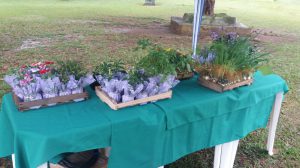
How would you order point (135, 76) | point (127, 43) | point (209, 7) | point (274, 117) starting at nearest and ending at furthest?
point (135, 76) < point (274, 117) < point (127, 43) < point (209, 7)

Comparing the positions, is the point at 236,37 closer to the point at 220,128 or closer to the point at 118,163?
the point at 220,128

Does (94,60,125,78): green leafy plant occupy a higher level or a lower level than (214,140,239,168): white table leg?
higher

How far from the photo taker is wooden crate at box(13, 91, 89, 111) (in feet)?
6.15

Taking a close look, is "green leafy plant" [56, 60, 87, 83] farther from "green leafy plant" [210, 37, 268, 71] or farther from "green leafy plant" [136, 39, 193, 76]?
"green leafy plant" [210, 37, 268, 71]

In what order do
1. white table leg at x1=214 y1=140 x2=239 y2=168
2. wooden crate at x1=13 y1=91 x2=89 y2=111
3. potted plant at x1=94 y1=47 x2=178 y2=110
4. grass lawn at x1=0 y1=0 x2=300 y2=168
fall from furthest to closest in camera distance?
grass lawn at x1=0 y1=0 x2=300 y2=168 < white table leg at x1=214 y1=140 x2=239 y2=168 < potted plant at x1=94 y1=47 x2=178 y2=110 < wooden crate at x1=13 y1=91 x2=89 y2=111

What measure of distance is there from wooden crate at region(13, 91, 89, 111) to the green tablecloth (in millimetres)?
36

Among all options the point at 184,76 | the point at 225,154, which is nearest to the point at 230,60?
the point at 184,76

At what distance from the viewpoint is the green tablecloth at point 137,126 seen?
66.2 inches

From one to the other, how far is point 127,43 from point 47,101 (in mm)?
5874

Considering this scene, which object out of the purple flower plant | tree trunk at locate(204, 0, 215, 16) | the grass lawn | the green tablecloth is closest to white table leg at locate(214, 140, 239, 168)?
the green tablecloth

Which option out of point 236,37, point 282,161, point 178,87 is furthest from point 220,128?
point 282,161

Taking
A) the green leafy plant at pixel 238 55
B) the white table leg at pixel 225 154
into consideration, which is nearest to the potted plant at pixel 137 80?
the green leafy plant at pixel 238 55

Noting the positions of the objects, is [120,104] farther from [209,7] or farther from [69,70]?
[209,7]

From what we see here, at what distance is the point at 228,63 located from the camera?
234 centimetres
